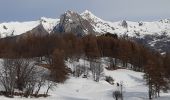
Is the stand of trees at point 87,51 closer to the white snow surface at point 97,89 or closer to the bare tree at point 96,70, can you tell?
the bare tree at point 96,70

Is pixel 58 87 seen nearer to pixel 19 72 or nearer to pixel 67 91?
pixel 67 91

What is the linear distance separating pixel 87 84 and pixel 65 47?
1328 inches

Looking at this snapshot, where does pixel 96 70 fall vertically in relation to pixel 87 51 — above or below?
below

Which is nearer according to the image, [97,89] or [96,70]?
[97,89]

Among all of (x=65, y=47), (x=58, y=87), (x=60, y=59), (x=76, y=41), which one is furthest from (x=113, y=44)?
(x=58, y=87)

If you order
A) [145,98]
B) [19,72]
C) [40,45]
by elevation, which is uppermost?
[40,45]

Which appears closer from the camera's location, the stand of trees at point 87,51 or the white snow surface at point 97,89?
the white snow surface at point 97,89

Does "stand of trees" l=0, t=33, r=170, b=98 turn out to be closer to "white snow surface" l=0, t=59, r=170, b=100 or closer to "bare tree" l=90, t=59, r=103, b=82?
"bare tree" l=90, t=59, r=103, b=82

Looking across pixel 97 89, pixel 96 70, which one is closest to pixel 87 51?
pixel 96 70

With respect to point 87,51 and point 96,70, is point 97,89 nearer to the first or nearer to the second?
point 96,70

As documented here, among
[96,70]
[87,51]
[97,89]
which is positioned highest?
[87,51]

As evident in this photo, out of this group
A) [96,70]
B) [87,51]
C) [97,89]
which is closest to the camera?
[97,89]

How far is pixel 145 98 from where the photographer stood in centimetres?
10538

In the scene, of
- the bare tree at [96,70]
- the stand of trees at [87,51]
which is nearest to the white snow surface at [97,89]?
the bare tree at [96,70]
